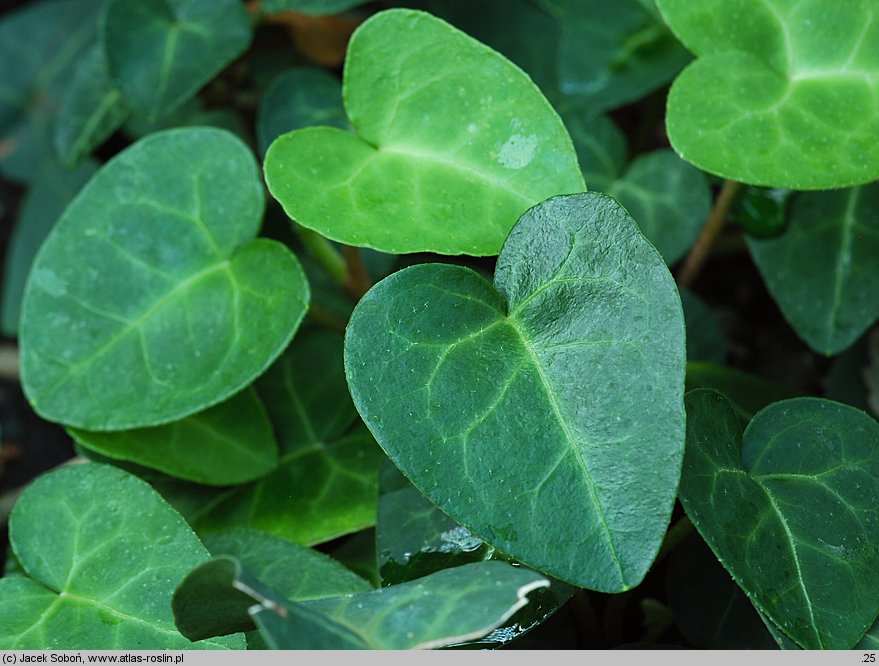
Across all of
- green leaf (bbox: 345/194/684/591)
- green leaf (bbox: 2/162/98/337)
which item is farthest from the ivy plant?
green leaf (bbox: 2/162/98/337)

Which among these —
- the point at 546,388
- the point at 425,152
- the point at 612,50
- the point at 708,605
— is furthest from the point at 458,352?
the point at 612,50

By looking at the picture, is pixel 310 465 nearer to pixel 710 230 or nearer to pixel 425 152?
pixel 425 152

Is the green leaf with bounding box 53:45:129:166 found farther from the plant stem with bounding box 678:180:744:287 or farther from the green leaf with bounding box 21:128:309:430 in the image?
the plant stem with bounding box 678:180:744:287

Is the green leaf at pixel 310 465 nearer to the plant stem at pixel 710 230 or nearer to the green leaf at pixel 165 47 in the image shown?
the green leaf at pixel 165 47

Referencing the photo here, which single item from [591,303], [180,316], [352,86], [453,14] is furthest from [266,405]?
[453,14]

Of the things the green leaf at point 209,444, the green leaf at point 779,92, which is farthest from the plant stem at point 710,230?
the green leaf at point 209,444

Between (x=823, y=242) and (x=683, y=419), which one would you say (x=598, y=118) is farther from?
(x=683, y=419)

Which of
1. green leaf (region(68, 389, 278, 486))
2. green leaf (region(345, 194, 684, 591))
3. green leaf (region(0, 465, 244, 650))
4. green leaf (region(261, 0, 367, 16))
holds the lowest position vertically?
green leaf (region(68, 389, 278, 486))
